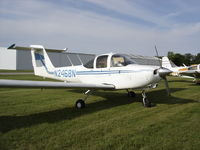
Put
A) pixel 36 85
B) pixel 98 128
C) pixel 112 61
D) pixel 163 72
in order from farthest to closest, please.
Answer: pixel 112 61, pixel 163 72, pixel 36 85, pixel 98 128

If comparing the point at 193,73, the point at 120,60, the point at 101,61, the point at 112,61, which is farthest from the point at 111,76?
the point at 193,73

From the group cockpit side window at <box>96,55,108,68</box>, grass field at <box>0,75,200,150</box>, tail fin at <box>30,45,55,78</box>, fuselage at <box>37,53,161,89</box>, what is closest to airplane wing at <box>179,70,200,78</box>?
grass field at <box>0,75,200,150</box>

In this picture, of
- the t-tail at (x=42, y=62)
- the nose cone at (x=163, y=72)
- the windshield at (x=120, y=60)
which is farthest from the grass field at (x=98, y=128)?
the t-tail at (x=42, y=62)

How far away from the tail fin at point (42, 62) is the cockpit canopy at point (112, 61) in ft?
11.4

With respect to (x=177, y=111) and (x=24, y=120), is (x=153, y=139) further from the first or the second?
(x=24, y=120)

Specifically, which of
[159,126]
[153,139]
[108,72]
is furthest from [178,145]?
[108,72]

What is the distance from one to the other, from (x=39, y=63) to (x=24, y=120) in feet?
19.2

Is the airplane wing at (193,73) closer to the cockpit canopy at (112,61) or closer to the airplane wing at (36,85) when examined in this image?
the cockpit canopy at (112,61)

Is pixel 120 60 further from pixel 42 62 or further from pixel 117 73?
pixel 42 62

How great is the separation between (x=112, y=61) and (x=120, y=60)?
305 mm

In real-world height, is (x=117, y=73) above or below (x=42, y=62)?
below

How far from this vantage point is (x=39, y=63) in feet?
33.3

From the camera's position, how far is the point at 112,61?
22.3 ft

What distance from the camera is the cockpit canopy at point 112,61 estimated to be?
6.59 meters
